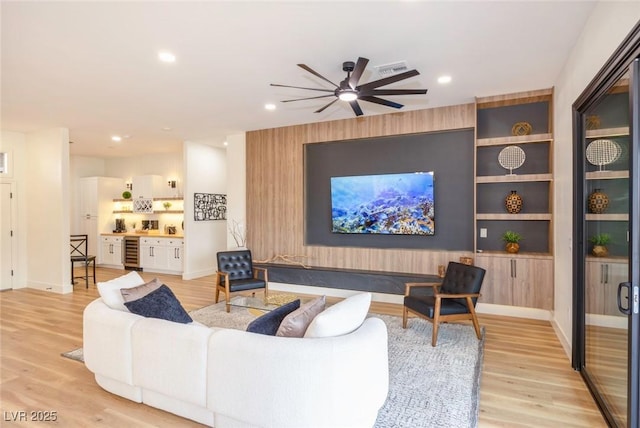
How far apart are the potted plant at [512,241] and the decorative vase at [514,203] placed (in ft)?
1.04

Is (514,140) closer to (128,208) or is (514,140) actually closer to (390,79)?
(390,79)

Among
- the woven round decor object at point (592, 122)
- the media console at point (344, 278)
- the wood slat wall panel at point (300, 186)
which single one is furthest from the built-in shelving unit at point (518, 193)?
the woven round decor object at point (592, 122)

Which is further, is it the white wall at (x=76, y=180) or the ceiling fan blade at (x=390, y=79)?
the white wall at (x=76, y=180)

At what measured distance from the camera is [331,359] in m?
1.95

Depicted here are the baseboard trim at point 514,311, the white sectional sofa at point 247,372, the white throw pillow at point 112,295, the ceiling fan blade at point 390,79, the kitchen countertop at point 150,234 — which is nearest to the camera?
the white sectional sofa at point 247,372

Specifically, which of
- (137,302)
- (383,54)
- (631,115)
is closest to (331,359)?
(137,302)

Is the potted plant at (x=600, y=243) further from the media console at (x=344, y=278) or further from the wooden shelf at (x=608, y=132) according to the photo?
the media console at (x=344, y=278)

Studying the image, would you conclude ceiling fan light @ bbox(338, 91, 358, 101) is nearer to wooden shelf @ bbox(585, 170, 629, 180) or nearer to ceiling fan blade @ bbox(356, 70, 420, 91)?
ceiling fan blade @ bbox(356, 70, 420, 91)

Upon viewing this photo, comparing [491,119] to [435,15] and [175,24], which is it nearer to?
[435,15]

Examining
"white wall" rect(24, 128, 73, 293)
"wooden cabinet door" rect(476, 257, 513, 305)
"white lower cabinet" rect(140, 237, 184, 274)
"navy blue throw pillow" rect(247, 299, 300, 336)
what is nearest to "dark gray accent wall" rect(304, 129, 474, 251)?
"wooden cabinet door" rect(476, 257, 513, 305)

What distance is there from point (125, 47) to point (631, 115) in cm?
399

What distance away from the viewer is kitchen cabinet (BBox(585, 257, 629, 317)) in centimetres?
234

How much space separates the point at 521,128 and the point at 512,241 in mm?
1557

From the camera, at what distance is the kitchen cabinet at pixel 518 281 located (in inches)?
178
